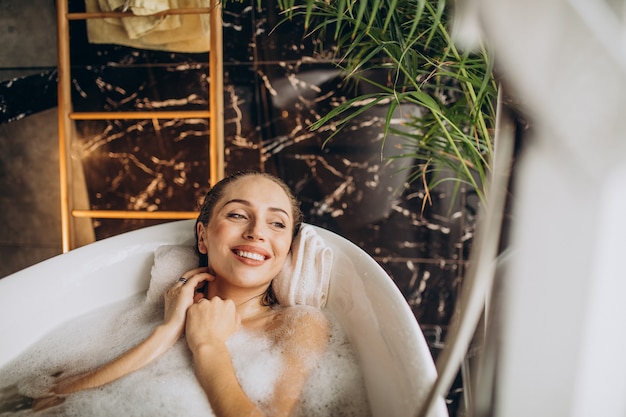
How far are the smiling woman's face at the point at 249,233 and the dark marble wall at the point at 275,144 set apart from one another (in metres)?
0.80

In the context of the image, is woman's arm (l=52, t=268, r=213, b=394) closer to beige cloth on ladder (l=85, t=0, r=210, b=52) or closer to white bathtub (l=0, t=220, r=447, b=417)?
white bathtub (l=0, t=220, r=447, b=417)

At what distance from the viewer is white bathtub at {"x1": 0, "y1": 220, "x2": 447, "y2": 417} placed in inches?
41.3

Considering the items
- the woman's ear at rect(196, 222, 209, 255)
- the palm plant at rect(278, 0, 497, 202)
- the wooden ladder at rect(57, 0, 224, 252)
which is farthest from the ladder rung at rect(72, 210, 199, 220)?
the palm plant at rect(278, 0, 497, 202)

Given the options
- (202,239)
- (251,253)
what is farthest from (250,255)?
(202,239)

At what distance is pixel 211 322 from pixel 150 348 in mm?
173

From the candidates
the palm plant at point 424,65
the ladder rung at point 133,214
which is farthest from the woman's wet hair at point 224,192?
the ladder rung at point 133,214

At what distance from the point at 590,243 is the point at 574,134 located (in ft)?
0.33

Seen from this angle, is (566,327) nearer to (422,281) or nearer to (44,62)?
(422,281)

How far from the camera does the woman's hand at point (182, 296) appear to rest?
1.33 m

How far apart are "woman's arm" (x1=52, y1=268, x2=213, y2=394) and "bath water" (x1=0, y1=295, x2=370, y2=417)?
0.02 metres

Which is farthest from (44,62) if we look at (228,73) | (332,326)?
(332,326)

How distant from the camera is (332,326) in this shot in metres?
1.41

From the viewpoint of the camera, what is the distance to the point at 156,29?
196 centimetres

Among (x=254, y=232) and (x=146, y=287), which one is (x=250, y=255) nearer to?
(x=254, y=232)
